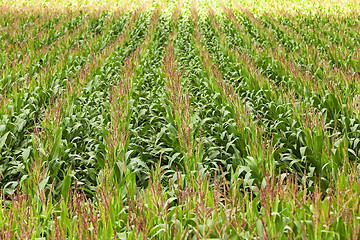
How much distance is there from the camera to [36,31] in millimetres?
12711

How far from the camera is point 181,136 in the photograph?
406cm

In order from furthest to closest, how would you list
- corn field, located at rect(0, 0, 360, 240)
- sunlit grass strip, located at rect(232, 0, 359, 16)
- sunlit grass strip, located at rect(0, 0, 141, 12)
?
sunlit grass strip, located at rect(0, 0, 141, 12) < sunlit grass strip, located at rect(232, 0, 359, 16) < corn field, located at rect(0, 0, 360, 240)

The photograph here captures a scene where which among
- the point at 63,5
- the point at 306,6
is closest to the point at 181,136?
the point at 306,6

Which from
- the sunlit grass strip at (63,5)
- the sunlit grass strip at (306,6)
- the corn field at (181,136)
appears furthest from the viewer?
the sunlit grass strip at (63,5)

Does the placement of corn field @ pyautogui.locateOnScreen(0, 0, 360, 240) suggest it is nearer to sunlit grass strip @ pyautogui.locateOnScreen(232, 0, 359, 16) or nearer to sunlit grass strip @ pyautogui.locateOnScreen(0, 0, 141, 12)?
sunlit grass strip @ pyautogui.locateOnScreen(232, 0, 359, 16)

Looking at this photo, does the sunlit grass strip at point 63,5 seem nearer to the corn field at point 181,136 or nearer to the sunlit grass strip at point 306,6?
the corn field at point 181,136

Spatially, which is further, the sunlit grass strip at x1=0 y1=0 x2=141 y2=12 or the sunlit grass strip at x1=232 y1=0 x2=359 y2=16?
the sunlit grass strip at x1=0 y1=0 x2=141 y2=12

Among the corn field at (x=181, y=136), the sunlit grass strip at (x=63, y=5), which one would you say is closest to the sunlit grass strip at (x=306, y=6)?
the corn field at (x=181, y=136)

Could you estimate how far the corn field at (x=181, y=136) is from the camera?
2234mm

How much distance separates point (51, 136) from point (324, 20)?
12409 millimetres

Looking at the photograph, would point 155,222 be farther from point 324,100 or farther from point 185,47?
point 185,47

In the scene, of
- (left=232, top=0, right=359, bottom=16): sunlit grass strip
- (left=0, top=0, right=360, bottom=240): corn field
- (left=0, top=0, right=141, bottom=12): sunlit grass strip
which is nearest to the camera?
(left=0, top=0, right=360, bottom=240): corn field

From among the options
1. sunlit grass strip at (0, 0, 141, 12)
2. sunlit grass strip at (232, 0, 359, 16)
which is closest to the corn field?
sunlit grass strip at (232, 0, 359, 16)

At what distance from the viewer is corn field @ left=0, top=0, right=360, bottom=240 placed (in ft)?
7.33
